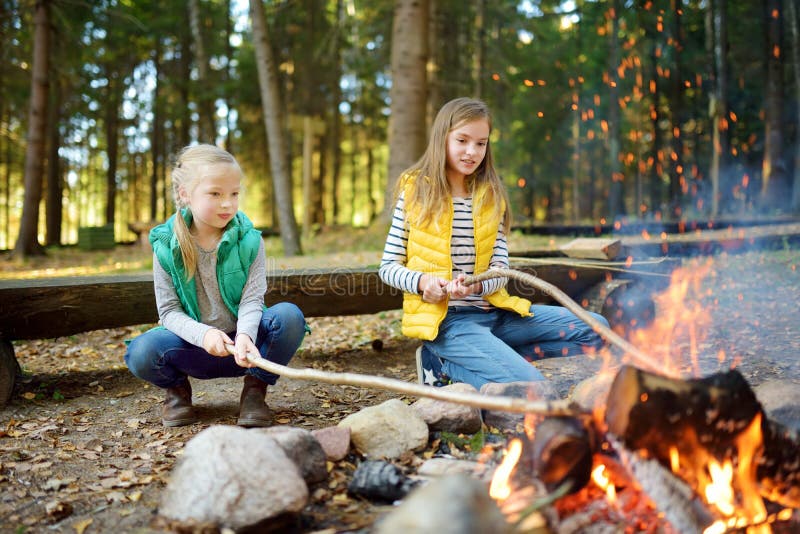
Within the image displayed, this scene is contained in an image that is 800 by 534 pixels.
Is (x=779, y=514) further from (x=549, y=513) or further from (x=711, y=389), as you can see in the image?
(x=549, y=513)

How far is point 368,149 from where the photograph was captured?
26.0 m

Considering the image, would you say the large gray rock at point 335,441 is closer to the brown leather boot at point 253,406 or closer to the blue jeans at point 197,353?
the brown leather boot at point 253,406

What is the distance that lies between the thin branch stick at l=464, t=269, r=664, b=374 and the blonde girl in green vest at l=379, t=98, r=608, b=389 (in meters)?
0.25

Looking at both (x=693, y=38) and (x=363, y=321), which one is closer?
(x=363, y=321)

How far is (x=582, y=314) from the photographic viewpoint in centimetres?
285

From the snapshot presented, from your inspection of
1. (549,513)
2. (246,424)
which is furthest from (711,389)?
(246,424)

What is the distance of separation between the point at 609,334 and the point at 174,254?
219cm

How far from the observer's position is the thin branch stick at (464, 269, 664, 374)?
7.90 ft

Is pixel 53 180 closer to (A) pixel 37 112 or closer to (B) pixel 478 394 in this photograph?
(A) pixel 37 112

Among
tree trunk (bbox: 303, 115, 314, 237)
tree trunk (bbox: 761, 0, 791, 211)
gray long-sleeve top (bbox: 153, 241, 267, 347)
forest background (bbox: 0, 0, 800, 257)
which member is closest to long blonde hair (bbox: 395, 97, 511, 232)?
gray long-sleeve top (bbox: 153, 241, 267, 347)

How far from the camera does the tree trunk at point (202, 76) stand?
14820 millimetres

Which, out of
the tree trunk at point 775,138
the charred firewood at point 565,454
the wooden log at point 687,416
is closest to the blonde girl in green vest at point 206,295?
the charred firewood at point 565,454

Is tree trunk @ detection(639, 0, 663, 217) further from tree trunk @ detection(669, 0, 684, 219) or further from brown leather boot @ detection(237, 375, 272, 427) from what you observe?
brown leather boot @ detection(237, 375, 272, 427)

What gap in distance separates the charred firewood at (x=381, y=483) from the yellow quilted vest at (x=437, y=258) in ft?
3.71
